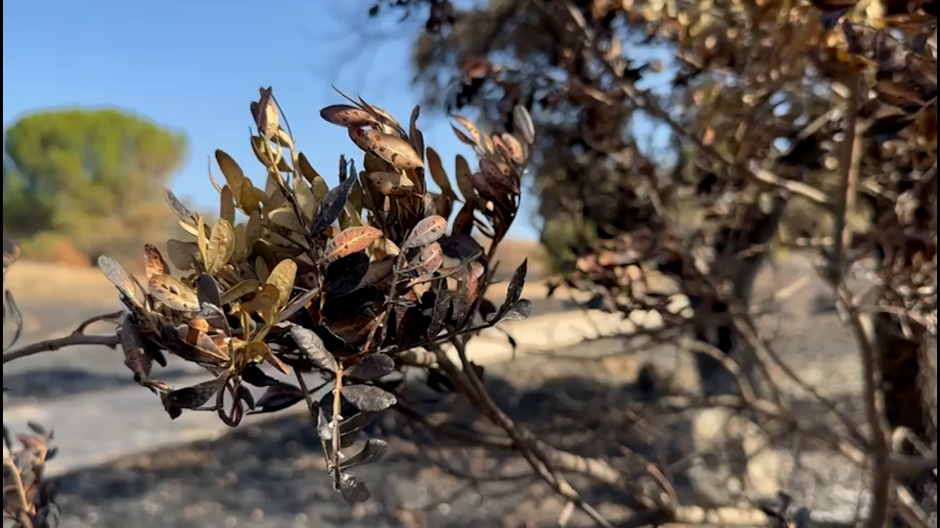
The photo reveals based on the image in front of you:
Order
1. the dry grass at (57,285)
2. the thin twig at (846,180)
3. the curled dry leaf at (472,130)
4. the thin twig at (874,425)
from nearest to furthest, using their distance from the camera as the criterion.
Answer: the curled dry leaf at (472,130) → the thin twig at (846,180) → the thin twig at (874,425) → the dry grass at (57,285)

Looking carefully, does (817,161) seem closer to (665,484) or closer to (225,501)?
(665,484)

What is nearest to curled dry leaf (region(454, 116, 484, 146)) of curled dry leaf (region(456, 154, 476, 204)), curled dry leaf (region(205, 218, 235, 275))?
curled dry leaf (region(456, 154, 476, 204))

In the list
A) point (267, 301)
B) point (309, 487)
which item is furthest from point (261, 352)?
point (309, 487)

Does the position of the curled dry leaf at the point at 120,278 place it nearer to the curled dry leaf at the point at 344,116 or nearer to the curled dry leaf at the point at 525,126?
the curled dry leaf at the point at 344,116

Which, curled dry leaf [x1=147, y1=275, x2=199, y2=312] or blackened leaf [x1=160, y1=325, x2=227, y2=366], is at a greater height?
curled dry leaf [x1=147, y1=275, x2=199, y2=312]

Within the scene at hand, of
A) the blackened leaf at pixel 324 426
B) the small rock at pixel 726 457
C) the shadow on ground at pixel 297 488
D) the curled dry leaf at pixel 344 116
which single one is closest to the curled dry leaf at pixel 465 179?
the curled dry leaf at pixel 344 116

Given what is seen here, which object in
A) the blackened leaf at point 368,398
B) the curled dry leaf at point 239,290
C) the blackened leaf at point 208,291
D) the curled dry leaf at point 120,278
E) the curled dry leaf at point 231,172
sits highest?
the curled dry leaf at point 231,172

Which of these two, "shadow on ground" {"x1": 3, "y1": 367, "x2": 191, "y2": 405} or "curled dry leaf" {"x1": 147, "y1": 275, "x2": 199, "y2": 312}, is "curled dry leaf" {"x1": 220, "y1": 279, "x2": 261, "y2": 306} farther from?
"shadow on ground" {"x1": 3, "y1": 367, "x2": 191, "y2": 405}
